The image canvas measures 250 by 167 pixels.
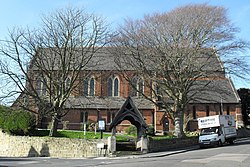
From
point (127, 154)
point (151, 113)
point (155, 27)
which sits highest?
point (155, 27)

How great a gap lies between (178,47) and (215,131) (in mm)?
9374

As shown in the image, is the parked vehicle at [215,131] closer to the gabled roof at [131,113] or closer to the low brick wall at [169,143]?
the low brick wall at [169,143]

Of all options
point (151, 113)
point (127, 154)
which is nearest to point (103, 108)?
point (151, 113)

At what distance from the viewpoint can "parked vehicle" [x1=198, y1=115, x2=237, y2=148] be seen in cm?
3166

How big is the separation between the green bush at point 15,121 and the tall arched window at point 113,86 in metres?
22.4

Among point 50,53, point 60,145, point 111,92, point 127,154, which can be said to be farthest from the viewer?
point 111,92

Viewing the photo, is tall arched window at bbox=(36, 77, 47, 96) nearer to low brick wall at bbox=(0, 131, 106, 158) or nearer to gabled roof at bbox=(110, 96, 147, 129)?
low brick wall at bbox=(0, 131, 106, 158)

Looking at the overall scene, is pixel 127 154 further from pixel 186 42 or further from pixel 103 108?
pixel 103 108

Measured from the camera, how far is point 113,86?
57594 mm

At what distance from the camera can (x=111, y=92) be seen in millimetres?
57531

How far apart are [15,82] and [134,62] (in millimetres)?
12765

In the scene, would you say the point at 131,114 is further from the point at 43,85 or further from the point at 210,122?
the point at 43,85

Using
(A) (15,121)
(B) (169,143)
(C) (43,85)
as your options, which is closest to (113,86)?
(C) (43,85)

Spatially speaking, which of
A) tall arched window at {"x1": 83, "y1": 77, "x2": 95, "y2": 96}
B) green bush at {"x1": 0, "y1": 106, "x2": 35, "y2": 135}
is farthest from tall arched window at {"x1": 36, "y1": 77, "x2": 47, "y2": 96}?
tall arched window at {"x1": 83, "y1": 77, "x2": 95, "y2": 96}
